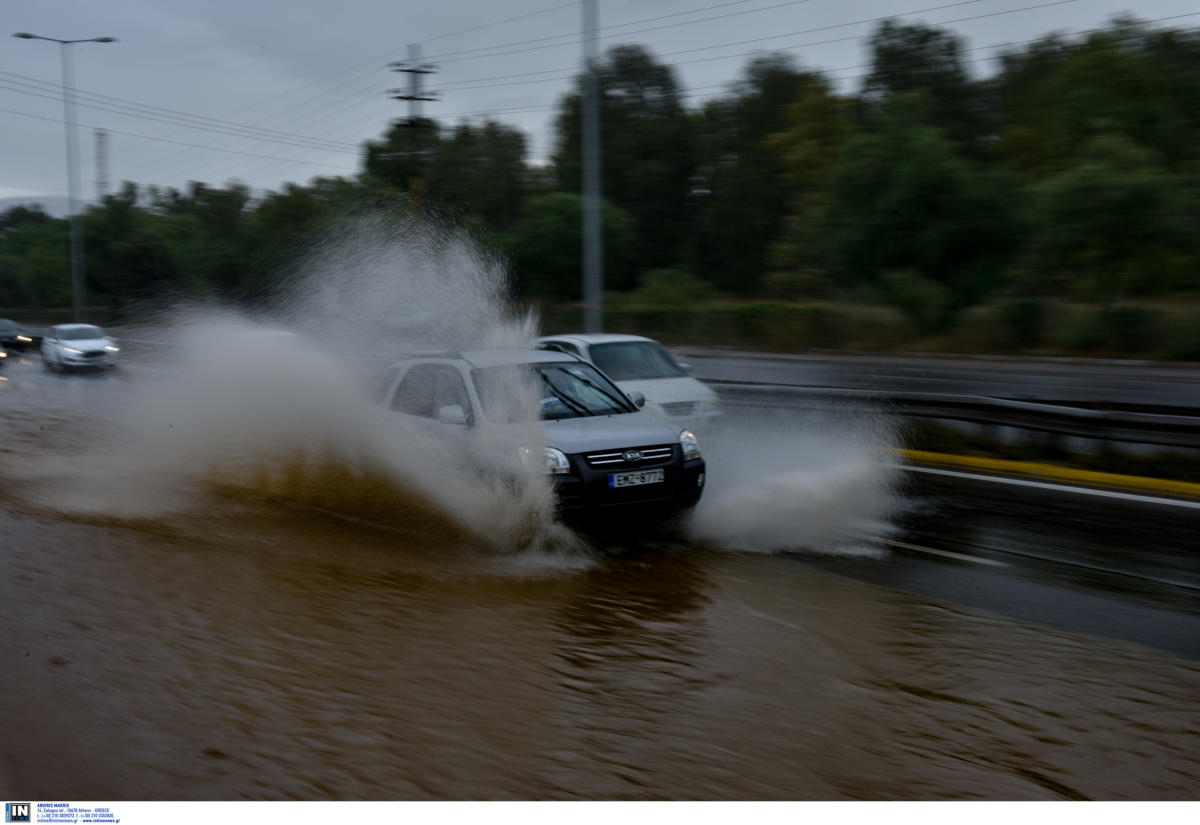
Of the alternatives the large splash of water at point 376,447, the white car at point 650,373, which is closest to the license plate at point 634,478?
the large splash of water at point 376,447

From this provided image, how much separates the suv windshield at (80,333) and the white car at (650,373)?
23.9 m

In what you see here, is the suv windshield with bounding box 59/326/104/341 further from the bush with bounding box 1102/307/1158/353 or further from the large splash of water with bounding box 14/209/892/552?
the bush with bounding box 1102/307/1158/353

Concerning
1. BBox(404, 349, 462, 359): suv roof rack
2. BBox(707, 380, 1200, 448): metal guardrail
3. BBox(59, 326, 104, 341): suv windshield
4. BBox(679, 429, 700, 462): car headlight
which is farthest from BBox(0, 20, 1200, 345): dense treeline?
BBox(679, 429, 700, 462): car headlight

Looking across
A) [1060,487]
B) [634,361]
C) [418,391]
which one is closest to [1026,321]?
[634,361]

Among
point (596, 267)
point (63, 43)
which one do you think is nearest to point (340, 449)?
point (596, 267)

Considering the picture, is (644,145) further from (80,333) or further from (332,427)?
(332,427)

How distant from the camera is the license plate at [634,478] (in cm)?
795

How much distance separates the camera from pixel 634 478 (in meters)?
8.03

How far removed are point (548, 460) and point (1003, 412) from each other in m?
7.02

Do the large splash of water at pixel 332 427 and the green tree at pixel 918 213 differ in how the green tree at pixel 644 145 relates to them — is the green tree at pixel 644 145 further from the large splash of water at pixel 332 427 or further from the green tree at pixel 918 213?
the large splash of water at pixel 332 427

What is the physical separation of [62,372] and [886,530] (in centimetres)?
2915

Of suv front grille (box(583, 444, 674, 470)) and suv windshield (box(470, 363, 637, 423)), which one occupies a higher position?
suv windshield (box(470, 363, 637, 423))

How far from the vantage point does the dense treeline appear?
1348 inches

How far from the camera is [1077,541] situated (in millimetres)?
8484
